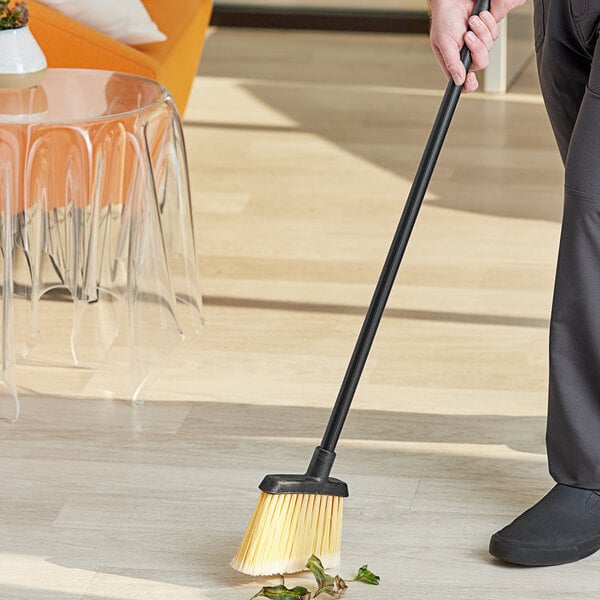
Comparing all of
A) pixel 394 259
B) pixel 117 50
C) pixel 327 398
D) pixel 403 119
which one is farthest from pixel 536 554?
pixel 403 119

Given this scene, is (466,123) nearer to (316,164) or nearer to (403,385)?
(316,164)

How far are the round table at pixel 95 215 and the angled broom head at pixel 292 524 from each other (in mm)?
735

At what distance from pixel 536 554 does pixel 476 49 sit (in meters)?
0.73

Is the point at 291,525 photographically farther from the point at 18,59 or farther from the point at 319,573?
the point at 18,59

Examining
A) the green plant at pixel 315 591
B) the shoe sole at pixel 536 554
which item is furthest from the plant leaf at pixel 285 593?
the shoe sole at pixel 536 554

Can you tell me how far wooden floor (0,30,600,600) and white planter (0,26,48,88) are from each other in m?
0.57

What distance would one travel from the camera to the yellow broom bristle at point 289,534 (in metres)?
1.66

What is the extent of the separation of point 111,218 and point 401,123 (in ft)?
5.95

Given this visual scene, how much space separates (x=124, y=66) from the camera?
2.84m

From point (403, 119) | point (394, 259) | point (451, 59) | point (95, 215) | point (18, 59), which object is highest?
point (451, 59)

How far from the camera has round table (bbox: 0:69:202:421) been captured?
2.25 m

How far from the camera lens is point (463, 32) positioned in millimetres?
1739

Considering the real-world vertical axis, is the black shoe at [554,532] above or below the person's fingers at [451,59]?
below

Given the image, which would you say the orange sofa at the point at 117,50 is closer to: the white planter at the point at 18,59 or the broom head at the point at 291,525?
the white planter at the point at 18,59
